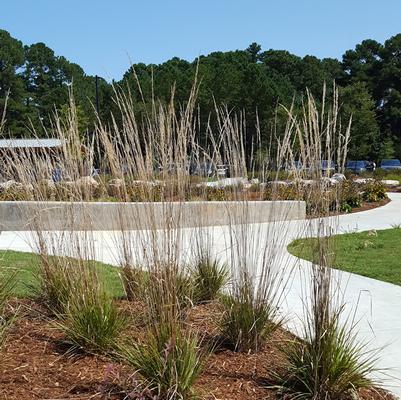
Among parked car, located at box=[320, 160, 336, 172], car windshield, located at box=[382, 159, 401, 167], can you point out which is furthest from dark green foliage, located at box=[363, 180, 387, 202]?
car windshield, located at box=[382, 159, 401, 167]

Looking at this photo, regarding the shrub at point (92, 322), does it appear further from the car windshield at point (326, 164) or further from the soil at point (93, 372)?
the car windshield at point (326, 164)

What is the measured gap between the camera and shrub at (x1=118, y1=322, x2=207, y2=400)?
10.3 feet

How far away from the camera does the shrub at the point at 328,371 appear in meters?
3.23

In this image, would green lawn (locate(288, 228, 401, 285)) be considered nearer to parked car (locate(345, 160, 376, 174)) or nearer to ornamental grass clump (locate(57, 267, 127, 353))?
ornamental grass clump (locate(57, 267, 127, 353))

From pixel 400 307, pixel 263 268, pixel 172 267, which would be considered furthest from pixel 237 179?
pixel 400 307

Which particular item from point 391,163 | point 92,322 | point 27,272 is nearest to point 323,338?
point 92,322

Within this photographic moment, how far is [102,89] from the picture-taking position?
1620 inches

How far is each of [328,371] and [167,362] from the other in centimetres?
87

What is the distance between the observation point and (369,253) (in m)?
8.66

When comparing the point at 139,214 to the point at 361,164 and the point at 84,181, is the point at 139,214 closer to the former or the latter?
the point at 84,181

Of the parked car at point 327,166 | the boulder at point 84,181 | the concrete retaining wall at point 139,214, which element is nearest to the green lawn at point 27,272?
the concrete retaining wall at point 139,214

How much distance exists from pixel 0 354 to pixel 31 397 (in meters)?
0.53

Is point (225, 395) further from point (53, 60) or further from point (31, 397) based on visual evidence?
point (53, 60)

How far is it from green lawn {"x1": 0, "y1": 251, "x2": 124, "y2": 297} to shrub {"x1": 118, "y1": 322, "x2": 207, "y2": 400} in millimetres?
1180
